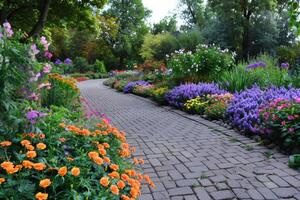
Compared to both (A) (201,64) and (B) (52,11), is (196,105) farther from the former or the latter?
(B) (52,11)

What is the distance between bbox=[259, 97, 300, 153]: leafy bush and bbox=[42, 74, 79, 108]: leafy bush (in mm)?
3776

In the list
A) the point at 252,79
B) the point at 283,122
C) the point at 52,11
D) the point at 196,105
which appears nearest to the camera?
the point at 283,122

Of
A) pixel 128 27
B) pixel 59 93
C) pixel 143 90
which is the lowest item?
pixel 143 90

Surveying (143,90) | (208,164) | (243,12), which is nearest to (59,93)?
(208,164)

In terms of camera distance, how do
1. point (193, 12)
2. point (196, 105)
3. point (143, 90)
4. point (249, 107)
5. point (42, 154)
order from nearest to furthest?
point (42, 154) → point (249, 107) → point (196, 105) → point (143, 90) → point (193, 12)

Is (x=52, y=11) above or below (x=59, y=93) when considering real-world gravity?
above

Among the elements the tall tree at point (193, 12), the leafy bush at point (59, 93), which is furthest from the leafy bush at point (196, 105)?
the tall tree at point (193, 12)

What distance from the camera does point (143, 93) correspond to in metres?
12.5

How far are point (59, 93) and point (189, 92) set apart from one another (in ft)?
12.0

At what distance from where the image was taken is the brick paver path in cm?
319

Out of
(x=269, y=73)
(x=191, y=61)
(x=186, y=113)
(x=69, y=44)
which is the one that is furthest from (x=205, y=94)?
(x=69, y=44)

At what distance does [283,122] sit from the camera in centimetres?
448

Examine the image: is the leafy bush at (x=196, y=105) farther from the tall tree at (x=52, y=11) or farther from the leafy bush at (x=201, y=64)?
the tall tree at (x=52, y=11)

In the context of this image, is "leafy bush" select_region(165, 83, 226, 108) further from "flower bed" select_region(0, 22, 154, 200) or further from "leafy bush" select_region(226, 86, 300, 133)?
"flower bed" select_region(0, 22, 154, 200)
